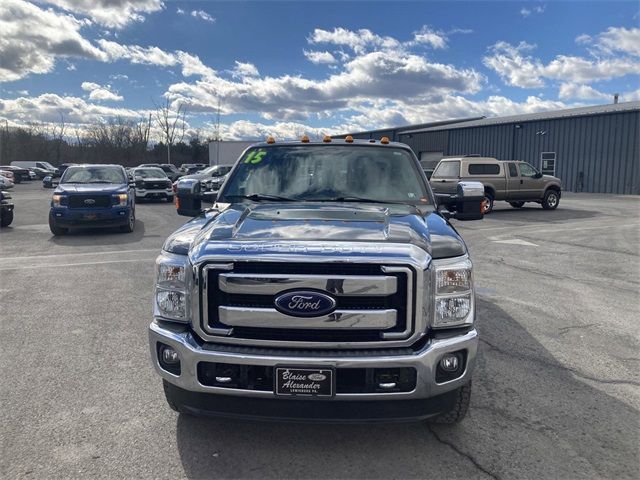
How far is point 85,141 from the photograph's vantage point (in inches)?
3068

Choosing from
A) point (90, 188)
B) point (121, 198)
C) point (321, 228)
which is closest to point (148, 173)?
point (90, 188)

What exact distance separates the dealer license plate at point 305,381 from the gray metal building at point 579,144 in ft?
99.6

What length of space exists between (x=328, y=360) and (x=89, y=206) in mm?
11378

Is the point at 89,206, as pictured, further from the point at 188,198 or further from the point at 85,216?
the point at 188,198

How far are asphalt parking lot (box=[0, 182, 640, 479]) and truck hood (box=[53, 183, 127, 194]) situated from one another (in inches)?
200

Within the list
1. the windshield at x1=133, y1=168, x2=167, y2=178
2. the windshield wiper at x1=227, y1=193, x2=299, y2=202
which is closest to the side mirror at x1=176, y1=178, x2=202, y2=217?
the windshield wiper at x1=227, y1=193, x2=299, y2=202

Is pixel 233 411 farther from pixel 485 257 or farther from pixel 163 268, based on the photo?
pixel 485 257

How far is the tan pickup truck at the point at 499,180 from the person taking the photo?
18.3m

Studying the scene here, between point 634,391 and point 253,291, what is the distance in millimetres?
3159

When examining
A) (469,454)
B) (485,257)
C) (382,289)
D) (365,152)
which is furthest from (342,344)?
(485,257)

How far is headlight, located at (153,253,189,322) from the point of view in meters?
2.97

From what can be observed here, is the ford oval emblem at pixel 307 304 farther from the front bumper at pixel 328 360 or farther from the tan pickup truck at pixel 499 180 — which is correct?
the tan pickup truck at pixel 499 180

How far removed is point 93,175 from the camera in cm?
1373

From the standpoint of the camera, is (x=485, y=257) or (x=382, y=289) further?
(x=485, y=257)
